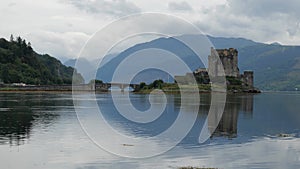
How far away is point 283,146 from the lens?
1542 inches

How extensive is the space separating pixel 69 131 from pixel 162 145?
1222 centimetres

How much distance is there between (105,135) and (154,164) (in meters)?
15.6

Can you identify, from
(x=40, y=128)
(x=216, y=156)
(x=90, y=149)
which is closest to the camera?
(x=216, y=156)

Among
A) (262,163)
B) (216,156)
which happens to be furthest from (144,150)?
(262,163)

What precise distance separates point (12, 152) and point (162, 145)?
1224 centimetres

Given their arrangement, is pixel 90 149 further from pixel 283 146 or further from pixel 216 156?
pixel 283 146

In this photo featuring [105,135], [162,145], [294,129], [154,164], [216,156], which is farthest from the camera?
[294,129]

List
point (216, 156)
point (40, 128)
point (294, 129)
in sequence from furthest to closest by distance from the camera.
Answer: point (294, 129) < point (40, 128) < point (216, 156)

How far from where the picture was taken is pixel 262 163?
30.9 m

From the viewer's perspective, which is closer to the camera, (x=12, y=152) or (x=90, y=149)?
(x=12, y=152)

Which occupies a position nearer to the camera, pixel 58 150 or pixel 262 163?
pixel 262 163

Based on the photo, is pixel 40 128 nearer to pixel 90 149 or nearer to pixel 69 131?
pixel 69 131

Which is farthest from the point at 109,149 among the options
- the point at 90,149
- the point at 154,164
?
the point at 154,164

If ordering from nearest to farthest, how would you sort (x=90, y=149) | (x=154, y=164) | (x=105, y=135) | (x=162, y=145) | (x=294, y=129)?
(x=154, y=164) < (x=90, y=149) < (x=162, y=145) < (x=105, y=135) < (x=294, y=129)
